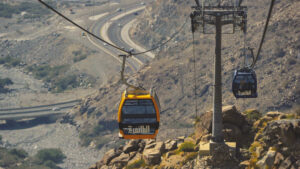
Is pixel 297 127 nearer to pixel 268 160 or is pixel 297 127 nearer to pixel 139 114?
pixel 268 160

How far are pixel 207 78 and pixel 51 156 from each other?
2160 inches

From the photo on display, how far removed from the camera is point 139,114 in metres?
37.5

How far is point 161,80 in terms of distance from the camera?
181125mm

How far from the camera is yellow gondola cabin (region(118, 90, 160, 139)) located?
3728cm

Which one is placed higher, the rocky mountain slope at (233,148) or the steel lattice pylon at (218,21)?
the steel lattice pylon at (218,21)

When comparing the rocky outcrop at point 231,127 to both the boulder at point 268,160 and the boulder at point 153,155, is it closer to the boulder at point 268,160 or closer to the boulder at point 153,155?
the boulder at point 153,155

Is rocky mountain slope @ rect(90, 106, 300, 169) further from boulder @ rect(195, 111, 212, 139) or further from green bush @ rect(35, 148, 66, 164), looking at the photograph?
green bush @ rect(35, 148, 66, 164)

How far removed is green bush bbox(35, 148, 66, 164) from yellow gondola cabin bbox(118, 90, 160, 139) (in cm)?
14721

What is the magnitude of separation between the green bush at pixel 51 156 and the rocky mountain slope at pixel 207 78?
9263 millimetres

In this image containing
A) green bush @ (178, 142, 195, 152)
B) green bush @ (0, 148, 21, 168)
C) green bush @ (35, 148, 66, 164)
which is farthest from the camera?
green bush @ (35, 148, 66, 164)

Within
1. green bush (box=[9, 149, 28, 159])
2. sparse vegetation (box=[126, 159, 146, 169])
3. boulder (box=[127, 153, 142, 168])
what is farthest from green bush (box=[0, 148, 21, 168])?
sparse vegetation (box=[126, 159, 146, 169])

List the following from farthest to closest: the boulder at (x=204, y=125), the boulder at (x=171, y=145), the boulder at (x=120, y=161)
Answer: the boulder at (x=120, y=161) < the boulder at (x=171, y=145) < the boulder at (x=204, y=125)

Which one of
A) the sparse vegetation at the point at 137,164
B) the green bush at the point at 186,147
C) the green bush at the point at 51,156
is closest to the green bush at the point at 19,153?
the green bush at the point at 51,156

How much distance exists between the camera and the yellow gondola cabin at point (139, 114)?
37281 mm
